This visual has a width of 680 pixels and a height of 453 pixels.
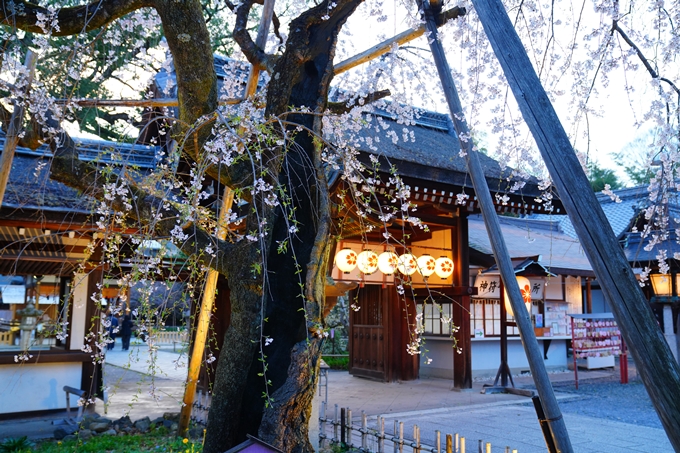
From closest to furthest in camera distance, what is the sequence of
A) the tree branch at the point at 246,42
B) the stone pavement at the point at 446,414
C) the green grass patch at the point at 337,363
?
the tree branch at the point at 246,42 < the stone pavement at the point at 446,414 < the green grass patch at the point at 337,363

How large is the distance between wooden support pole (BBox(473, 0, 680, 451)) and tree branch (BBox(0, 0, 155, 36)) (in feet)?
8.75

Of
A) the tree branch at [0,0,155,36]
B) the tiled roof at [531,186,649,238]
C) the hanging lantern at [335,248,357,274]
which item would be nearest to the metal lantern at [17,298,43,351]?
the hanging lantern at [335,248,357,274]

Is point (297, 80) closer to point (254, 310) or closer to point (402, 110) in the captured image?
point (254, 310)

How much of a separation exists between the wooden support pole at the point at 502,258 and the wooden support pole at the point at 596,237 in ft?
3.65

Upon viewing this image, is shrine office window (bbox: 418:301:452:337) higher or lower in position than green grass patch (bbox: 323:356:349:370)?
higher

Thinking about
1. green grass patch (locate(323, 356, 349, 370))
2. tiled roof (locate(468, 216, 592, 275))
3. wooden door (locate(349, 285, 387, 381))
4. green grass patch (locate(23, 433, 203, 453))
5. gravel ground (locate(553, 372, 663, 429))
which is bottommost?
green grass patch (locate(323, 356, 349, 370))

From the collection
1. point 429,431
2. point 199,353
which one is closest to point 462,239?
point 429,431

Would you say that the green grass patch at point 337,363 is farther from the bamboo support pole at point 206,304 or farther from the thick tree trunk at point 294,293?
the thick tree trunk at point 294,293

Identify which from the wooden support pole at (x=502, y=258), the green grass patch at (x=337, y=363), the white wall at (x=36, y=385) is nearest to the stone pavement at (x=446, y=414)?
the white wall at (x=36, y=385)

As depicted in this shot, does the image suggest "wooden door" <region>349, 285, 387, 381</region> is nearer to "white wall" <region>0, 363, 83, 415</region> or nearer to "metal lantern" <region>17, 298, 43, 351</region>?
"white wall" <region>0, 363, 83, 415</region>

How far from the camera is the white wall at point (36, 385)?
8.21 metres

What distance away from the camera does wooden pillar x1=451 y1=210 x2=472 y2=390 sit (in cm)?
1041

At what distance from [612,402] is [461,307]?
10.3ft

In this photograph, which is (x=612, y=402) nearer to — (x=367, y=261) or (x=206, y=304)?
(x=367, y=261)
